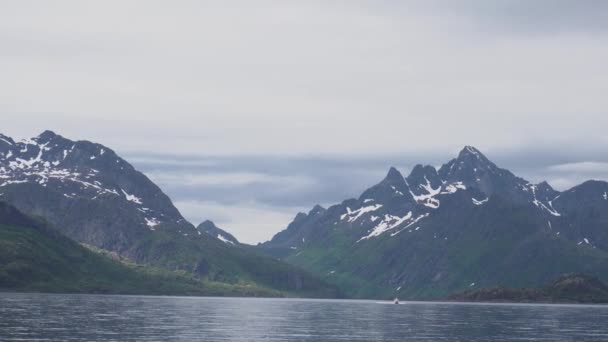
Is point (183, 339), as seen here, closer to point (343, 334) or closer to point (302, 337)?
point (302, 337)

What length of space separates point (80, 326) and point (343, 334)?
52.0 metres

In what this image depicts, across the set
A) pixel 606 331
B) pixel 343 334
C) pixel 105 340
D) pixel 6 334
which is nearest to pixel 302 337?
pixel 343 334

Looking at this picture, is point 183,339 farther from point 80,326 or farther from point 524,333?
point 524,333

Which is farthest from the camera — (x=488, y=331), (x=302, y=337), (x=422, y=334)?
(x=488, y=331)

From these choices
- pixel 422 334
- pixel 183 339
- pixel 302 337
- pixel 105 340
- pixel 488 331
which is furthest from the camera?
pixel 488 331

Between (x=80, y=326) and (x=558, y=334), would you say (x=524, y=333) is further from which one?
(x=80, y=326)

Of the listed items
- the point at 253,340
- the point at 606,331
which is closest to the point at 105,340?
the point at 253,340

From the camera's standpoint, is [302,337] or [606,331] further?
[606,331]

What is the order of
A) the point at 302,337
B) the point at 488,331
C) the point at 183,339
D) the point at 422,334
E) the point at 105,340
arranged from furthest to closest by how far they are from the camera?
the point at 488,331
the point at 422,334
the point at 302,337
the point at 183,339
the point at 105,340

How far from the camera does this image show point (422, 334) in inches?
6393

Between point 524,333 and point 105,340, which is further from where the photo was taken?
point 524,333

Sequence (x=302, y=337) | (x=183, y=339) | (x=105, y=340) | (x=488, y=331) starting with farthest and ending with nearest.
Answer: (x=488, y=331) → (x=302, y=337) → (x=183, y=339) → (x=105, y=340)

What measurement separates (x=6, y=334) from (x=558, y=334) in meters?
110

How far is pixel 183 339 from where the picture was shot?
136 metres
